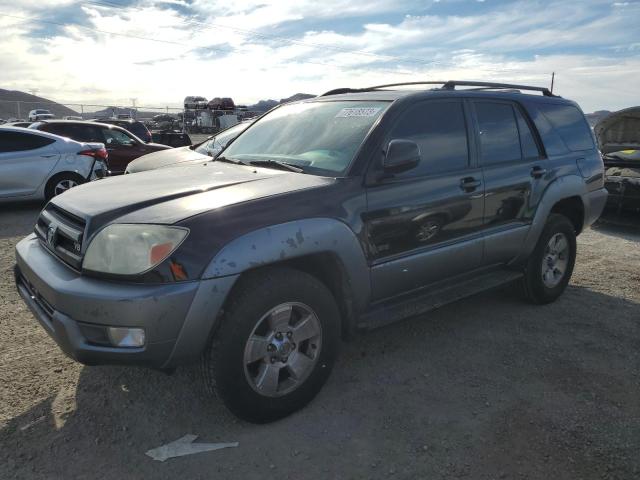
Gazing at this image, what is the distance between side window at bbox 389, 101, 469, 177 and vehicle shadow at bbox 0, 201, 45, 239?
5.92 metres

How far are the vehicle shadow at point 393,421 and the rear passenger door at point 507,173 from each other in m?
0.81

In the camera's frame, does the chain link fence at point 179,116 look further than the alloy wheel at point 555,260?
Yes

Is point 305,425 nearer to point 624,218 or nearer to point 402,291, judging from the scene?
point 402,291

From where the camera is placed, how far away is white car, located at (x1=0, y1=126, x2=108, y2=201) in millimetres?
8367

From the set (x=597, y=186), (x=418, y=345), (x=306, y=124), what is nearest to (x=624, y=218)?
(x=597, y=186)

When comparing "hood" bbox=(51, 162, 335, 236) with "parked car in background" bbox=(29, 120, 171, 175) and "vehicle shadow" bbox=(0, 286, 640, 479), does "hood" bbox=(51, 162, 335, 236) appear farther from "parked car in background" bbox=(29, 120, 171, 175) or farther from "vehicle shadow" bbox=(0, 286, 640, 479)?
"parked car in background" bbox=(29, 120, 171, 175)

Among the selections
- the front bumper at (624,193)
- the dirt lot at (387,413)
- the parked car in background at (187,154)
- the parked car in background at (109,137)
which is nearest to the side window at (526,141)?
the dirt lot at (387,413)

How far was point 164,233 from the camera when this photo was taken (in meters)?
2.52

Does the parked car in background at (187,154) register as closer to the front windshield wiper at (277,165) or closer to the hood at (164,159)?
the hood at (164,159)

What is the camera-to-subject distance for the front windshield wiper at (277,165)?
3.36 meters

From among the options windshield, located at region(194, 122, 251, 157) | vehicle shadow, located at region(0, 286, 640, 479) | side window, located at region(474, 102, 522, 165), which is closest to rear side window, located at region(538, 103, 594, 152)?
side window, located at region(474, 102, 522, 165)

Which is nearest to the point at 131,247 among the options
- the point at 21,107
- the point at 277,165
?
the point at 277,165

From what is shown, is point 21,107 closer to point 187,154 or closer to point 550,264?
point 187,154

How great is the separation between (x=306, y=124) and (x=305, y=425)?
81.9 inches
